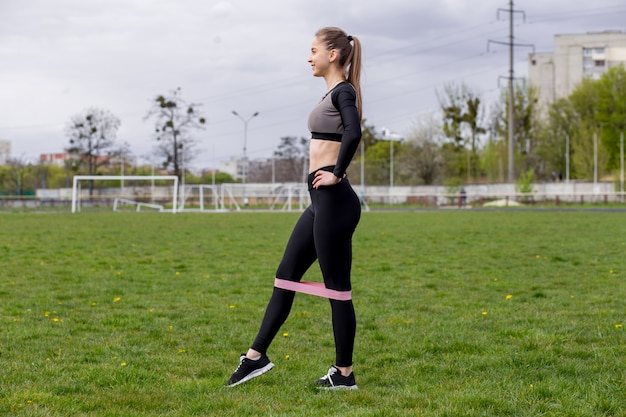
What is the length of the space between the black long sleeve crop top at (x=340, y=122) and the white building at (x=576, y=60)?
357 feet

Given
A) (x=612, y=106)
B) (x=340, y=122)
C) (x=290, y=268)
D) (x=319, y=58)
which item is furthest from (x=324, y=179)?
(x=612, y=106)

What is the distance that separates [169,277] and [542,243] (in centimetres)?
885

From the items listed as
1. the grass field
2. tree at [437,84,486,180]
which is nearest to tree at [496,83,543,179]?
tree at [437,84,486,180]

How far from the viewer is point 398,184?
72.0m

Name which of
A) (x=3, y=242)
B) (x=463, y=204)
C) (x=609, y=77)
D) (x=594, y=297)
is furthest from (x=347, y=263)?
(x=609, y=77)

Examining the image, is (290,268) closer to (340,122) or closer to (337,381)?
(337,381)

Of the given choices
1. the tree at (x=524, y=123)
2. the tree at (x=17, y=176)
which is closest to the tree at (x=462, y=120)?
the tree at (x=524, y=123)

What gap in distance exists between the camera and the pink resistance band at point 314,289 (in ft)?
14.6

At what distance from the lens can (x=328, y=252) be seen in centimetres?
435

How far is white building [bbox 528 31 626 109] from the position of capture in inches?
4286

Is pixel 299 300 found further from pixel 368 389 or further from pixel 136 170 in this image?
pixel 136 170

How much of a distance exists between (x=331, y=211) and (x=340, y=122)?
478 millimetres

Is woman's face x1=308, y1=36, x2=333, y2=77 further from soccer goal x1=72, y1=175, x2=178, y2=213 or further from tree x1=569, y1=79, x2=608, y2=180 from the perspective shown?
tree x1=569, y1=79, x2=608, y2=180

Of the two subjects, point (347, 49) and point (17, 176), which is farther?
point (17, 176)
